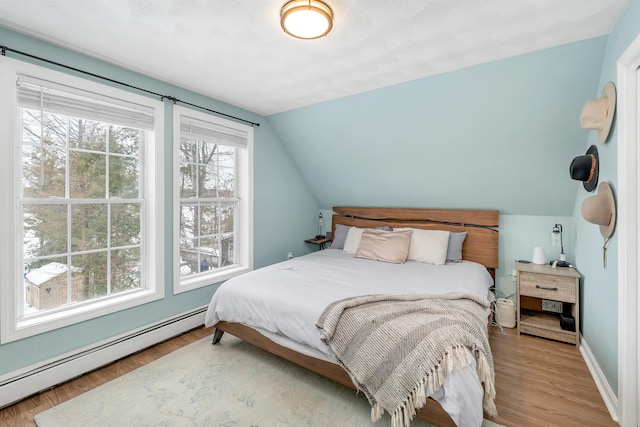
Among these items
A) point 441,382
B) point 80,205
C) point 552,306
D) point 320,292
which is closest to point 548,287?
point 552,306

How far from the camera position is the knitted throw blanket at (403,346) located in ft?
4.87

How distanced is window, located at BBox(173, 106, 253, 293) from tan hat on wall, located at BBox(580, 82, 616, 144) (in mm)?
3077

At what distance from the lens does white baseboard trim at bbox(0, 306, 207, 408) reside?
1.90 metres

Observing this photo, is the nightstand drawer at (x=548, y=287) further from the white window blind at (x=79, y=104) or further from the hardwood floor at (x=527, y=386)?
the white window blind at (x=79, y=104)

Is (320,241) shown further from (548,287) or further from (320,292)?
(548,287)

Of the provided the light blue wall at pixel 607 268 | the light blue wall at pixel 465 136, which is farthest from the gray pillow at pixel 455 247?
the light blue wall at pixel 607 268

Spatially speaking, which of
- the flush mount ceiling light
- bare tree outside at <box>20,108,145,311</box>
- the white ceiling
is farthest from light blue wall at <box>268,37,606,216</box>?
bare tree outside at <box>20,108,145,311</box>

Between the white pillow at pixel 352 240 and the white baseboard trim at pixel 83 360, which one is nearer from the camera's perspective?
the white baseboard trim at pixel 83 360

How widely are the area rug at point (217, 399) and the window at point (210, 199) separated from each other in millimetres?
894

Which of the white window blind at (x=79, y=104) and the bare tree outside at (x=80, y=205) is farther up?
the white window blind at (x=79, y=104)

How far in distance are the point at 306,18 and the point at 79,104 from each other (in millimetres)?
1862

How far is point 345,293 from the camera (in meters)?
2.15

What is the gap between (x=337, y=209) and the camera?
4.53 meters

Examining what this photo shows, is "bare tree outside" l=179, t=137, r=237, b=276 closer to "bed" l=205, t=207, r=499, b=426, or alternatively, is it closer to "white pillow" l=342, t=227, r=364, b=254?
"bed" l=205, t=207, r=499, b=426
